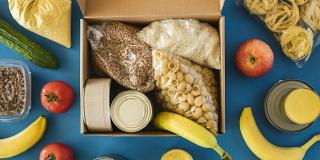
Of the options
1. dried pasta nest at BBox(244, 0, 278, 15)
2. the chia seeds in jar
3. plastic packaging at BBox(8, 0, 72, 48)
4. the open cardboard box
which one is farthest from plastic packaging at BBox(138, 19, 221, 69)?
the chia seeds in jar

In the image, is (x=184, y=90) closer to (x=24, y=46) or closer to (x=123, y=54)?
(x=123, y=54)

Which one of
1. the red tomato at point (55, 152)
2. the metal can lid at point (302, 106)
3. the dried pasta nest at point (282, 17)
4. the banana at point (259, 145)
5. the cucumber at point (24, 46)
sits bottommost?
the red tomato at point (55, 152)

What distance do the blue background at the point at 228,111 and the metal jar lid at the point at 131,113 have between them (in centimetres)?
14

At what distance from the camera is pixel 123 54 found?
114cm

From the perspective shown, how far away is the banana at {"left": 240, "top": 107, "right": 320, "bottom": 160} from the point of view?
1138 millimetres

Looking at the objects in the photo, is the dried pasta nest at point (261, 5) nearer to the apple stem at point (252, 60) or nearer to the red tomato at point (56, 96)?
the apple stem at point (252, 60)

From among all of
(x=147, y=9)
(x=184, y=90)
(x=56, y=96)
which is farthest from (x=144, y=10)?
(x=56, y=96)

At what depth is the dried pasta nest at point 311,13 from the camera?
115 centimetres

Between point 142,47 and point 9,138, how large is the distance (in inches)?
18.3

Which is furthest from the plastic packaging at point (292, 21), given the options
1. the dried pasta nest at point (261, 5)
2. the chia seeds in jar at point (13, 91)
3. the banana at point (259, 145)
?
the chia seeds in jar at point (13, 91)

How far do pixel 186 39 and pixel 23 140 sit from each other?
538 millimetres

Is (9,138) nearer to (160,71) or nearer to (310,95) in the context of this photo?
(160,71)

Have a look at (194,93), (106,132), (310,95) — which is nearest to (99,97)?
(106,132)

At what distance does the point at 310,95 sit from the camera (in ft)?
3.56
